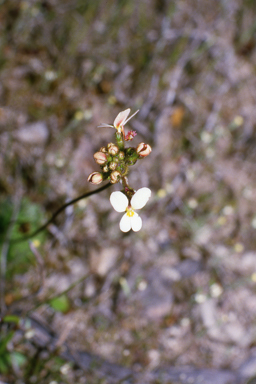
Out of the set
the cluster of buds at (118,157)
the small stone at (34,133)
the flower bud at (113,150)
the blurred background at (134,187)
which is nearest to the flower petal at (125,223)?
the cluster of buds at (118,157)

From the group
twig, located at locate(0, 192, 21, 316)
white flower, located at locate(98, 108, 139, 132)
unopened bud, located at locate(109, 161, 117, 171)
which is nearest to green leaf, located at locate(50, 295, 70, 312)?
twig, located at locate(0, 192, 21, 316)

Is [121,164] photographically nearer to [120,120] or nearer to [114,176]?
[114,176]

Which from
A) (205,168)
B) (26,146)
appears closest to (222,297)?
(205,168)

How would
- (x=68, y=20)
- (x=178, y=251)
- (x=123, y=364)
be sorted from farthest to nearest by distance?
1. (x=68, y=20)
2. (x=178, y=251)
3. (x=123, y=364)


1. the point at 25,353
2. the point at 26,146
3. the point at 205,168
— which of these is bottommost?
the point at 25,353

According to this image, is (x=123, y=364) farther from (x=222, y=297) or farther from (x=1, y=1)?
(x=1, y=1)

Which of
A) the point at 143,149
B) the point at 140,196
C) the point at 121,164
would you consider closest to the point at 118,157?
the point at 121,164

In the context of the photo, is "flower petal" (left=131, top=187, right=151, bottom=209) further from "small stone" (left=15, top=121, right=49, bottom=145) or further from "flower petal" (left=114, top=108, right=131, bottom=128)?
"small stone" (left=15, top=121, right=49, bottom=145)

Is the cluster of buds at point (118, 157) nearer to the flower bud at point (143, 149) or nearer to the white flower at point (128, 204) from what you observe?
the flower bud at point (143, 149)
